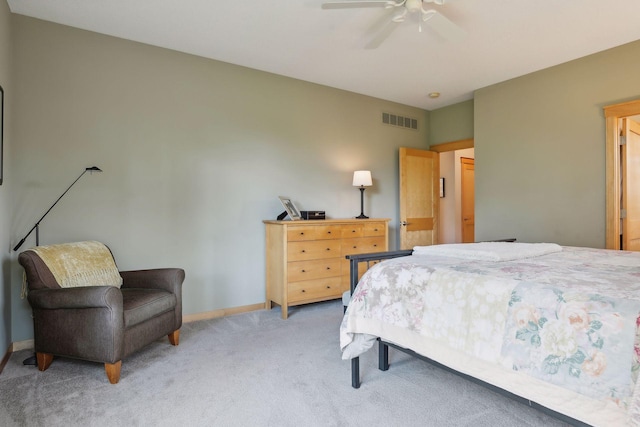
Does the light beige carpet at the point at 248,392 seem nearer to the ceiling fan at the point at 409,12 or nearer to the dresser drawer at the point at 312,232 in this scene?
the dresser drawer at the point at 312,232

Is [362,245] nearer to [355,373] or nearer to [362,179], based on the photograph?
[362,179]

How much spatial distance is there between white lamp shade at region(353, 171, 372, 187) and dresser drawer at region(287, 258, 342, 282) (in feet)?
3.52

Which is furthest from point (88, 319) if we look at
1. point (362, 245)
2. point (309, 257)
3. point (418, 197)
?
point (418, 197)

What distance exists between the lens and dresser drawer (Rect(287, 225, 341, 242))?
3.62 metres

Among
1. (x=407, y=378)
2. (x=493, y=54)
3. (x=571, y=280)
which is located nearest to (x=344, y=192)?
(x=493, y=54)

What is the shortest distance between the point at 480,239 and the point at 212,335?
3467mm

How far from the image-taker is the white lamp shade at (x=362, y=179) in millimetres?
4457

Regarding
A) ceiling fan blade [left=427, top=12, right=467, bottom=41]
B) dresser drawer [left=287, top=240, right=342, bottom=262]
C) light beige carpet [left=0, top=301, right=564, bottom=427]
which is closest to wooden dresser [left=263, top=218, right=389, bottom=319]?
dresser drawer [left=287, top=240, right=342, bottom=262]

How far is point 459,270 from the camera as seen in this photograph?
5.49ft

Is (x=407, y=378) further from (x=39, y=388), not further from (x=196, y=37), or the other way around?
(x=196, y=37)

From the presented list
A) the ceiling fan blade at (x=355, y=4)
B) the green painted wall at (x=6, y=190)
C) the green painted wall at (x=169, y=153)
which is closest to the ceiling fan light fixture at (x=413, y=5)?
the ceiling fan blade at (x=355, y=4)

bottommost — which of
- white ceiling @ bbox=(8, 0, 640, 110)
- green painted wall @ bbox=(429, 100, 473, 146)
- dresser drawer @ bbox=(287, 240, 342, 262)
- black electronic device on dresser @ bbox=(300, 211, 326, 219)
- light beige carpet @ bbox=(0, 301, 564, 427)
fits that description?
light beige carpet @ bbox=(0, 301, 564, 427)

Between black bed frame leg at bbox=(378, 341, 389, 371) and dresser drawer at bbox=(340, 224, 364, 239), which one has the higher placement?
dresser drawer at bbox=(340, 224, 364, 239)

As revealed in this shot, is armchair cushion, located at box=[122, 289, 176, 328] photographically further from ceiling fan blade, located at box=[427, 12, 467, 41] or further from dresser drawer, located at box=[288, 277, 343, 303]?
ceiling fan blade, located at box=[427, 12, 467, 41]
